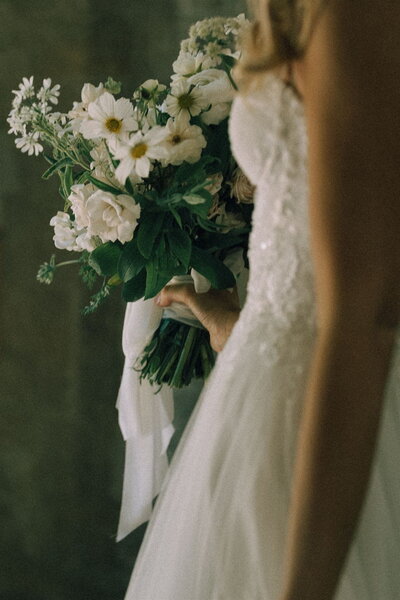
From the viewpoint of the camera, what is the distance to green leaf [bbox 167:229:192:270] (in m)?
1.08

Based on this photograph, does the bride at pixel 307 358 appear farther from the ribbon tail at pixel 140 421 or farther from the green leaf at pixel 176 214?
the ribbon tail at pixel 140 421

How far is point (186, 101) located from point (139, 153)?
5.3 inches

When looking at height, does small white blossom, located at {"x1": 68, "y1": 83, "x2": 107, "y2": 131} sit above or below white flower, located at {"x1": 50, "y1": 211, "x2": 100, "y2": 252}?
above

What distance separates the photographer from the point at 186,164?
1.06 m

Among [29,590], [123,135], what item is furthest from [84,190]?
[29,590]

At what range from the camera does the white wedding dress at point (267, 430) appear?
0.69 meters

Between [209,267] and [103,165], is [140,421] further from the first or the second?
[103,165]

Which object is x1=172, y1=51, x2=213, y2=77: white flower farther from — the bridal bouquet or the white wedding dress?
the white wedding dress

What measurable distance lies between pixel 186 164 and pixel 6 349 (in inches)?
39.9

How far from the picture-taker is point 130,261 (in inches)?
43.9

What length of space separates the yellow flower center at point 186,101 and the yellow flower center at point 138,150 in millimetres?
116

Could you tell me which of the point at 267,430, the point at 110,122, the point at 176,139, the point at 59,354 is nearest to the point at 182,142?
the point at 176,139

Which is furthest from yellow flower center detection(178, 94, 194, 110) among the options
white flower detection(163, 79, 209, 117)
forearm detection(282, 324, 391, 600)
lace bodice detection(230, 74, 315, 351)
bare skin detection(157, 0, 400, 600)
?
forearm detection(282, 324, 391, 600)

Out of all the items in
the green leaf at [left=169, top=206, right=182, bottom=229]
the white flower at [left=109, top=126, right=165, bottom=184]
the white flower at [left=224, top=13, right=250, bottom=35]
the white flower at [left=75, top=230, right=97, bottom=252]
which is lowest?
the white flower at [left=75, top=230, right=97, bottom=252]
